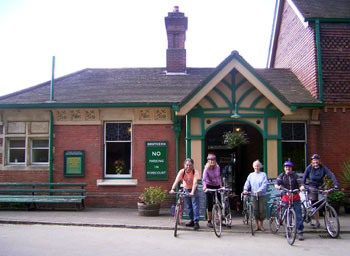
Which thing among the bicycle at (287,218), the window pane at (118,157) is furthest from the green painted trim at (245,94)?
the window pane at (118,157)

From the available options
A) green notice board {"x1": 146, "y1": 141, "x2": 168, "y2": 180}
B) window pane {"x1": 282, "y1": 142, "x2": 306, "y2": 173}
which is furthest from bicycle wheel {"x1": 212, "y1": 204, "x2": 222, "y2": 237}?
window pane {"x1": 282, "y1": 142, "x2": 306, "y2": 173}

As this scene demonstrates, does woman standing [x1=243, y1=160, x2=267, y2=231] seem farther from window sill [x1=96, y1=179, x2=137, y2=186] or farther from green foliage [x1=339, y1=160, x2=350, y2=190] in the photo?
window sill [x1=96, y1=179, x2=137, y2=186]

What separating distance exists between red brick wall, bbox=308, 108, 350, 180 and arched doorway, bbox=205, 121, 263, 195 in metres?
1.98

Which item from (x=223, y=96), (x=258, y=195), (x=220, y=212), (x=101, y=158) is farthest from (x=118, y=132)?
(x=258, y=195)

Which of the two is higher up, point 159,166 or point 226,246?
point 159,166

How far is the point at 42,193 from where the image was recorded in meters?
12.1

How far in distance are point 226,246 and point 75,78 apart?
401 inches

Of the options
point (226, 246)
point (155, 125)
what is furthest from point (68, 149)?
point (226, 246)

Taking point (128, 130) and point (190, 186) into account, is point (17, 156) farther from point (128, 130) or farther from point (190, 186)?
point (190, 186)

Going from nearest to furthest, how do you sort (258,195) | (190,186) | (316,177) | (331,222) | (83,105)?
(331,222), (258,195), (316,177), (190,186), (83,105)

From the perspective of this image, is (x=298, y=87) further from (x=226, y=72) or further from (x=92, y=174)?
(x=92, y=174)

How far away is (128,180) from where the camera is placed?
473 inches

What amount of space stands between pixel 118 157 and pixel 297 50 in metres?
8.70

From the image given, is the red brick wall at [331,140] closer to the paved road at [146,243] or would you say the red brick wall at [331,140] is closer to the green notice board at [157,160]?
the paved road at [146,243]
